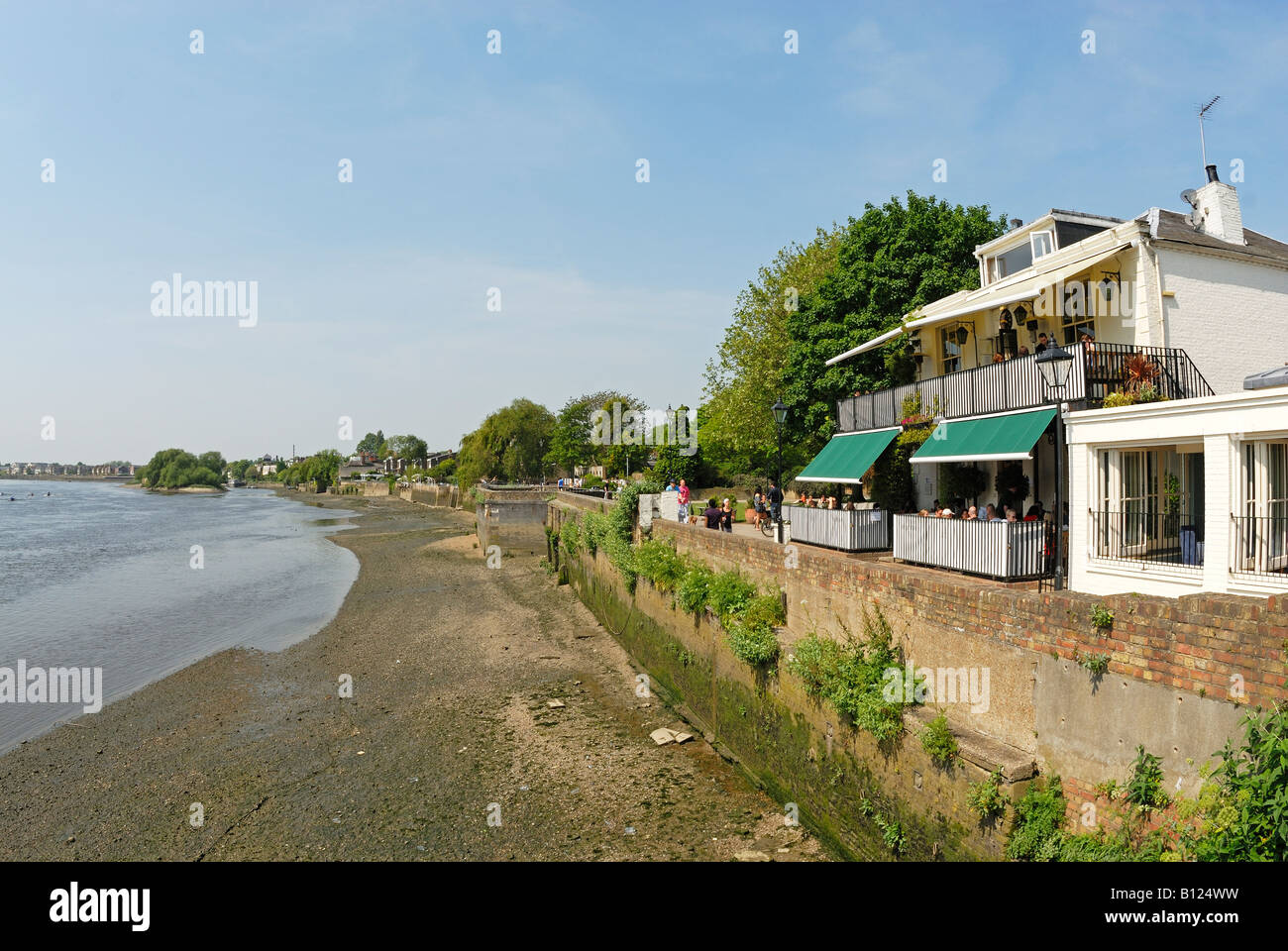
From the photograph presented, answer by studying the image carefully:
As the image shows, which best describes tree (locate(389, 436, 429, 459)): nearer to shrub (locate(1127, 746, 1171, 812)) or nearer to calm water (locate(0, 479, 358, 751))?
calm water (locate(0, 479, 358, 751))

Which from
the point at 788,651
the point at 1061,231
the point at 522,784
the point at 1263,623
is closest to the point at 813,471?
the point at 788,651

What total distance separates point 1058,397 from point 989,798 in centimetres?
627

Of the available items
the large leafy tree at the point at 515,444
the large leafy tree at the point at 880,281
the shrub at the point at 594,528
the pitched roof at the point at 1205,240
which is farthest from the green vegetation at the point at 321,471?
the pitched roof at the point at 1205,240

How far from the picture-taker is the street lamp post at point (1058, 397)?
9.61m

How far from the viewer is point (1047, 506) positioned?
12.9 m

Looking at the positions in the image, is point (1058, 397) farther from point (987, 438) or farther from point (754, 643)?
point (754, 643)

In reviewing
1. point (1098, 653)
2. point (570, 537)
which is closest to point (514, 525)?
point (570, 537)

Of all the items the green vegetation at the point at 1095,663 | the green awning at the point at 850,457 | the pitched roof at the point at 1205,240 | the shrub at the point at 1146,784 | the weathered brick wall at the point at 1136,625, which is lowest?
the shrub at the point at 1146,784

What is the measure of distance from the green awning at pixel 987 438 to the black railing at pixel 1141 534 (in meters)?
1.51

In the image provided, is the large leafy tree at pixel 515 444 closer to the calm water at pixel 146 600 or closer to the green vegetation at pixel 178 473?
the calm water at pixel 146 600

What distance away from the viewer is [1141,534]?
1004 centimetres

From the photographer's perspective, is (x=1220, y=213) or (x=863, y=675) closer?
(x=863, y=675)

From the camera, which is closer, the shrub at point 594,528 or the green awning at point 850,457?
the green awning at point 850,457

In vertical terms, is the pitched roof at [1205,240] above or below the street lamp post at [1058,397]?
above
